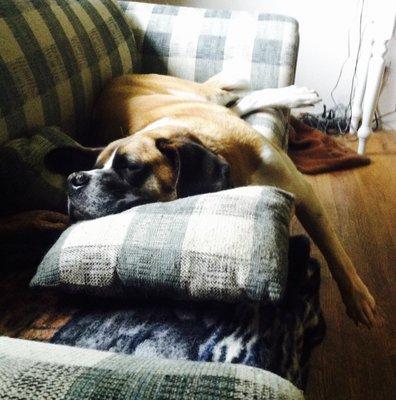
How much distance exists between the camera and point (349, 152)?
2355mm

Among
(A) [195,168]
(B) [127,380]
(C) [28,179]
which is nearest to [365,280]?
(A) [195,168]

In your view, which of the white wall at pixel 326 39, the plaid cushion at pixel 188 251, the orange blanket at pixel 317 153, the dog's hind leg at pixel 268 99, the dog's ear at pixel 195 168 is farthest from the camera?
the white wall at pixel 326 39

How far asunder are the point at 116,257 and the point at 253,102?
101 cm

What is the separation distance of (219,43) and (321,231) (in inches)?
32.6

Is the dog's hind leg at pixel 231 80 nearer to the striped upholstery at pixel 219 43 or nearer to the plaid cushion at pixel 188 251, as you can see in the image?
the striped upholstery at pixel 219 43

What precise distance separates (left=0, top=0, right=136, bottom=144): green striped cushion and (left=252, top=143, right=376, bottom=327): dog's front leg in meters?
0.58

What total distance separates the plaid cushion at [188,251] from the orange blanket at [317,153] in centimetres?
148

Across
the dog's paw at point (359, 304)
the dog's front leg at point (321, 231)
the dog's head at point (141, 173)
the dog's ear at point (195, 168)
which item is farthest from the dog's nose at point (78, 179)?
the dog's paw at point (359, 304)

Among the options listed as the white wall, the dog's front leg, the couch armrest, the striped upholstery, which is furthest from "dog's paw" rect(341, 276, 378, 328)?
the white wall

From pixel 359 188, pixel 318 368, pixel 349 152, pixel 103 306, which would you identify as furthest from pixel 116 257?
pixel 349 152

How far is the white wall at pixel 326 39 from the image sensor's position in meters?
2.53

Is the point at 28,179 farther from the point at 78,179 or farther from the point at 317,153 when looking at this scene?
the point at 317,153

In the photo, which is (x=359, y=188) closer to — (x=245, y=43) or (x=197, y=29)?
(x=245, y=43)

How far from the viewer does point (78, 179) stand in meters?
1.06
